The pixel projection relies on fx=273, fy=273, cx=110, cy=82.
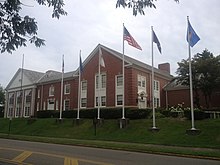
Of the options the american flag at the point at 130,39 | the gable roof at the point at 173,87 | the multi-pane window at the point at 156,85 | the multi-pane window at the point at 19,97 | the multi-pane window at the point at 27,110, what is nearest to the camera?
the american flag at the point at 130,39

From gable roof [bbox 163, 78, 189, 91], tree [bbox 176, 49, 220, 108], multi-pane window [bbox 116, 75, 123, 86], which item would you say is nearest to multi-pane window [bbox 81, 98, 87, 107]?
multi-pane window [bbox 116, 75, 123, 86]

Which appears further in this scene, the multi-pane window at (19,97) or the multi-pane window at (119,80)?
the multi-pane window at (19,97)

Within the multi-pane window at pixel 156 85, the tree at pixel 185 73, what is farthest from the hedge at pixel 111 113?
the multi-pane window at pixel 156 85

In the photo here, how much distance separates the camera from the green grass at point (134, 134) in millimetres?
20391

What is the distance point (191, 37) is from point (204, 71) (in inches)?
507

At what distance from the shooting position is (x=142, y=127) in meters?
27.3

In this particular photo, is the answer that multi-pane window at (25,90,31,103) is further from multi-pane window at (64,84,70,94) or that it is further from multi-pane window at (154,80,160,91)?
multi-pane window at (154,80,160,91)

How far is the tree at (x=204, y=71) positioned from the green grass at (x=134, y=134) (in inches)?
399

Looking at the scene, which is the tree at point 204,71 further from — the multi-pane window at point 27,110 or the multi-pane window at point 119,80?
the multi-pane window at point 27,110

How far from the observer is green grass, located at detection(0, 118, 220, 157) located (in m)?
20.4

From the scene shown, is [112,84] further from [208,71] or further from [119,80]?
[208,71]

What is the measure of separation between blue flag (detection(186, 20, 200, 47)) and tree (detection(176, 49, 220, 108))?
39.8 ft

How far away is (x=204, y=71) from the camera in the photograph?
35.2 metres

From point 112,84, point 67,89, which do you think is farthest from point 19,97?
point 112,84
